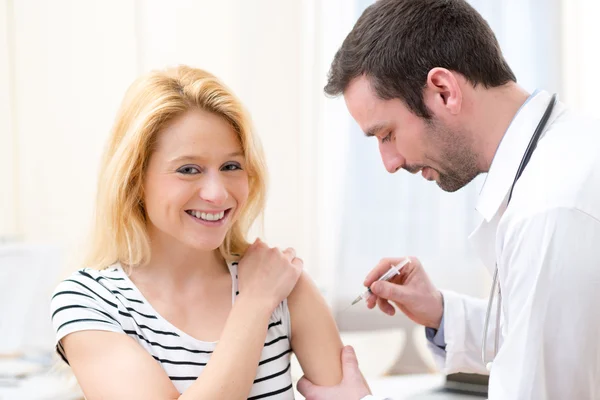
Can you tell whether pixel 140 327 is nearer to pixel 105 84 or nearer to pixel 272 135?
pixel 272 135

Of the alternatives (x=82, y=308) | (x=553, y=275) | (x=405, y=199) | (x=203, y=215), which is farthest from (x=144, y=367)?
(x=405, y=199)

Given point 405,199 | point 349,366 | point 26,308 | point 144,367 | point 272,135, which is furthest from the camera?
point 272,135

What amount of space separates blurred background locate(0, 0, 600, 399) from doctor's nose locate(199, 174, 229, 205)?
121cm

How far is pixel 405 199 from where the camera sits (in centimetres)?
283

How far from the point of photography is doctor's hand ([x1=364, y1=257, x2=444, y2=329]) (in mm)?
1674

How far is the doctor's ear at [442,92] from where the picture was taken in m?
1.36

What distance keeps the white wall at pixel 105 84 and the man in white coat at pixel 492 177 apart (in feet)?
4.43

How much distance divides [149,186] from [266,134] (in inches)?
60.9

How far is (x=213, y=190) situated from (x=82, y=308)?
334 millimetres

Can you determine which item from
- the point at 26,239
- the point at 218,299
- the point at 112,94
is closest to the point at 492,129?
the point at 218,299

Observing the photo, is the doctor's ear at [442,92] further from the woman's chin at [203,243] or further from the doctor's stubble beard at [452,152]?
the woman's chin at [203,243]

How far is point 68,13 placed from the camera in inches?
126

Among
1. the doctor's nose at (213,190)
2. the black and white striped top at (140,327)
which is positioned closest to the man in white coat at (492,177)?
the black and white striped top at (140,327)

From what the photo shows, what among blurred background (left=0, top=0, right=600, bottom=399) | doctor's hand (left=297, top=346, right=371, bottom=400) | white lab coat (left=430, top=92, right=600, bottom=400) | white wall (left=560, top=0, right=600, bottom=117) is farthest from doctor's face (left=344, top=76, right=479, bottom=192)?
white wall (left=560, top=0, right=600, bottom=117)
